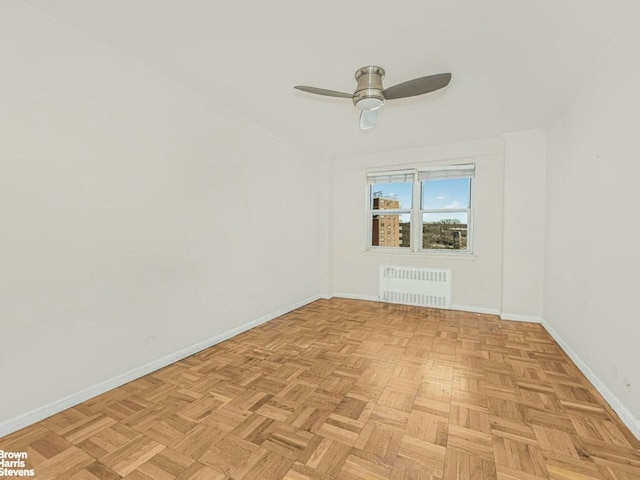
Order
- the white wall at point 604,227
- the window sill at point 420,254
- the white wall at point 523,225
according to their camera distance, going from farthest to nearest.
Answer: the window sill at point 420,254 → the white wall at point 523,225 → the white wall at point 604,227

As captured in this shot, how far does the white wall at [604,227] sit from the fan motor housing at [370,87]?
148 centimetres

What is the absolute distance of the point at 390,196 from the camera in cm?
490

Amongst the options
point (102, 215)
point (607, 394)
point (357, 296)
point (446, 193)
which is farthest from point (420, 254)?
point (102, 215)

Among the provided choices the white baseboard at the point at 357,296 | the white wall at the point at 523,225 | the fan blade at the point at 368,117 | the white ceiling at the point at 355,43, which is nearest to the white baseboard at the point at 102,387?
the white baseboard at the point at 357,296

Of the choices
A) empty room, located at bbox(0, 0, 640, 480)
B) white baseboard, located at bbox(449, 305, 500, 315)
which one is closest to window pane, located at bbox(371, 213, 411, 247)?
white baseboard, located at bbox(449, 305, 500, 315)

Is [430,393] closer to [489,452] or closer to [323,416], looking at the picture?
[489,452]

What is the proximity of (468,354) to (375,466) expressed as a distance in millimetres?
1738

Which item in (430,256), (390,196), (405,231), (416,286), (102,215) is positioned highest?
(390,196)

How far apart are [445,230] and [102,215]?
423cm

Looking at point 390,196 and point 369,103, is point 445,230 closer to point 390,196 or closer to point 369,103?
point 390,196

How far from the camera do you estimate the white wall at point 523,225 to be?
12.2 feet

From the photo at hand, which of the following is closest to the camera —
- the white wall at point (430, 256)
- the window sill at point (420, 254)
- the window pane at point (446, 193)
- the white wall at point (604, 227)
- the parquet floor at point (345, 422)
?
the parquet floor at point (345, 422)

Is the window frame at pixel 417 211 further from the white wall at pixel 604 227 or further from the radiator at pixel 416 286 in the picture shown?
the white wall at pixel 604 227

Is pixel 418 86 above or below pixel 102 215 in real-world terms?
above
